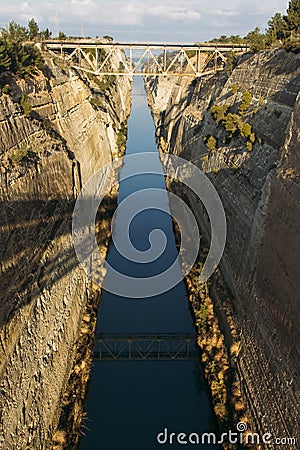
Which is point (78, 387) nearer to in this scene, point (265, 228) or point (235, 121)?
point (265, 228)

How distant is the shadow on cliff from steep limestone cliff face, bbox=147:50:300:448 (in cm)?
651

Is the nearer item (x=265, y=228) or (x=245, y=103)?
(x=265, y=228)

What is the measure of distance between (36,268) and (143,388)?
6.30 metres

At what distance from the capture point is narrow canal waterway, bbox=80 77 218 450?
12430mm

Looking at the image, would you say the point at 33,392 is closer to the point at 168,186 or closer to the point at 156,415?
the point at 156,415

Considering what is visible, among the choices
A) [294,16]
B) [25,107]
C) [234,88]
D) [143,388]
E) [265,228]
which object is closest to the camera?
[265,228]

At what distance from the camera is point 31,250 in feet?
36.7

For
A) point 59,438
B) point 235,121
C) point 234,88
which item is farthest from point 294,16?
point 59,438

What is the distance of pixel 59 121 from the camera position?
1927 cm

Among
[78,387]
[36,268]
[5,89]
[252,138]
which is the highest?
[5,89]

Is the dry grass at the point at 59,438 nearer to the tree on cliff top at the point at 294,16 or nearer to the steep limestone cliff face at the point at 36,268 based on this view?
the steep limestone cliff face at the point at 36,268

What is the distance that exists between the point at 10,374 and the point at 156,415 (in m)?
6.29

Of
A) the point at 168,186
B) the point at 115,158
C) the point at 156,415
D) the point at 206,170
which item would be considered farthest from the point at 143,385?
the point at 115,158

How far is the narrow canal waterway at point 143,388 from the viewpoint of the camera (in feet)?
40.8
